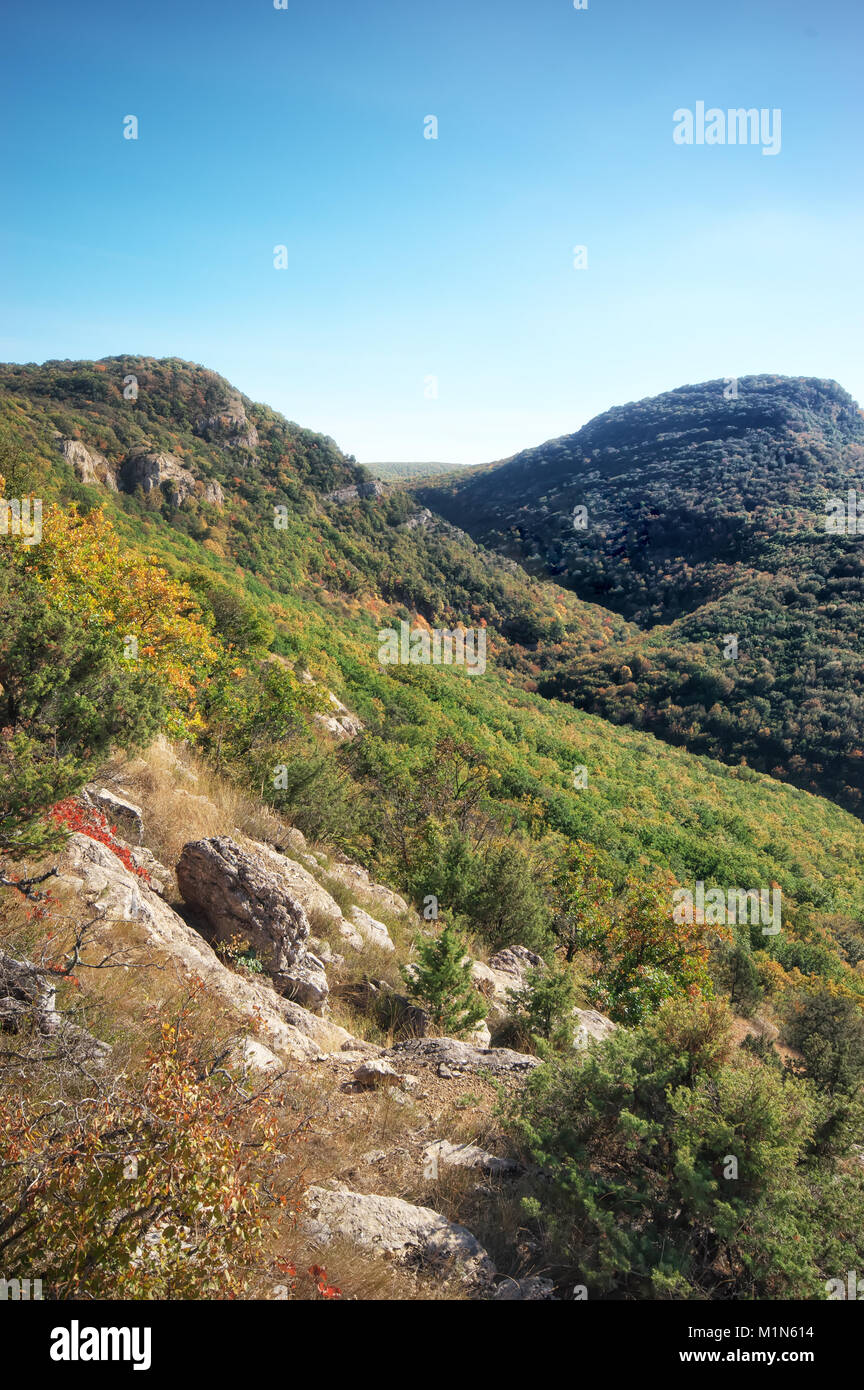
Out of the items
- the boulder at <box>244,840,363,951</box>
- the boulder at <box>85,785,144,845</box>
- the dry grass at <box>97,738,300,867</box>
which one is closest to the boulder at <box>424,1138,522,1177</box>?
the boulder at <box>244,840,363,951</box>

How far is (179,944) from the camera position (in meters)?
4.41

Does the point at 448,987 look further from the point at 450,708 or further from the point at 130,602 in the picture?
the point at 450,708

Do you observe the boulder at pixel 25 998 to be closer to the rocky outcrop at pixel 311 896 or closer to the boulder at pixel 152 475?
the rocky outcrop at pixel 311 896

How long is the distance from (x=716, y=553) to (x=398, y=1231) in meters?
73.8

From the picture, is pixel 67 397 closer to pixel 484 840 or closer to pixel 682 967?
pixel 484 840

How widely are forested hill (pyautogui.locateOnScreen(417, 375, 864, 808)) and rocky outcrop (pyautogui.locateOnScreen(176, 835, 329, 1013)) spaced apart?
4099 centimetres

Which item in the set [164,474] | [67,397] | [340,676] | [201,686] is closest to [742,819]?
[340,676]

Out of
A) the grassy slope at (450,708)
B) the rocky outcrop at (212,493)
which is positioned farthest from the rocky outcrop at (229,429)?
the rocky outcrop at (212,493)

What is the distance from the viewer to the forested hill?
41812 mm

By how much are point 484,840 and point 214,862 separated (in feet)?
27.2

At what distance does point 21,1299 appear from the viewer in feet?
6.09

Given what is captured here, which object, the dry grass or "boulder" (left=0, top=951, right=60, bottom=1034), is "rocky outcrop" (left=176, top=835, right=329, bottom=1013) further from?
"boulder" (left=0, top=951, right=60, bottom=1034)

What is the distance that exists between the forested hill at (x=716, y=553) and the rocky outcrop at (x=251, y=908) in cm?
4099

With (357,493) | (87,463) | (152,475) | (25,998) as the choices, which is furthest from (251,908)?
(357,493)
